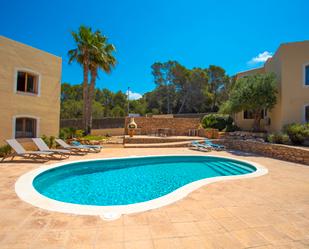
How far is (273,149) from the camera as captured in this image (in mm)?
10789

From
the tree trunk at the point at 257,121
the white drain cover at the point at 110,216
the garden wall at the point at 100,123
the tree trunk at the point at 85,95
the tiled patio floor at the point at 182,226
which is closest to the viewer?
the tiled patio floor at the point at 182,226

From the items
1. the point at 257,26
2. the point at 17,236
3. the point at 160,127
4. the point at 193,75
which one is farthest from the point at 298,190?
the point at 193,75

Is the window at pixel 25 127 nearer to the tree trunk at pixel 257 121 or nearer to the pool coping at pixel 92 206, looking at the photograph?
the pool coping at pixel 92 206

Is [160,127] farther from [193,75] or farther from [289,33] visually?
[193,75]

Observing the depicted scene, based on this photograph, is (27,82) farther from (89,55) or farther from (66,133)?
(89,55)

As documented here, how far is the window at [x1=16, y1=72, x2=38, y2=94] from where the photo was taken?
11.4m

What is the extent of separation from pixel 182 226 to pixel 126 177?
14.9 feet

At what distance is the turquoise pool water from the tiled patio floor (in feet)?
4.75

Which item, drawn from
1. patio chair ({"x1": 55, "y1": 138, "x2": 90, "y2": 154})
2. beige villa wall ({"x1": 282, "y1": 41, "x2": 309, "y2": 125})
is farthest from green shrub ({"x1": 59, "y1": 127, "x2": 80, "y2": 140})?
beige villa wall ({"x1": 282, "y1": 41, "x2": 309, "y2": 125})

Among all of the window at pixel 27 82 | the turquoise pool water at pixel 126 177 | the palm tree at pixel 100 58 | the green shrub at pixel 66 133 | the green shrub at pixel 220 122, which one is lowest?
the turquoise pool water at pixel 126 177

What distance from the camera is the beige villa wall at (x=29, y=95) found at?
1048 cm

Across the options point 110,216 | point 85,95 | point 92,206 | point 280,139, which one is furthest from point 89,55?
point 110,216

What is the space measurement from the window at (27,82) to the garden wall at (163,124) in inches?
408

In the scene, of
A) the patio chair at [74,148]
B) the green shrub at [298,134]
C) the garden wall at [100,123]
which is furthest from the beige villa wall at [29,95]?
the green shrub at [298,134]
